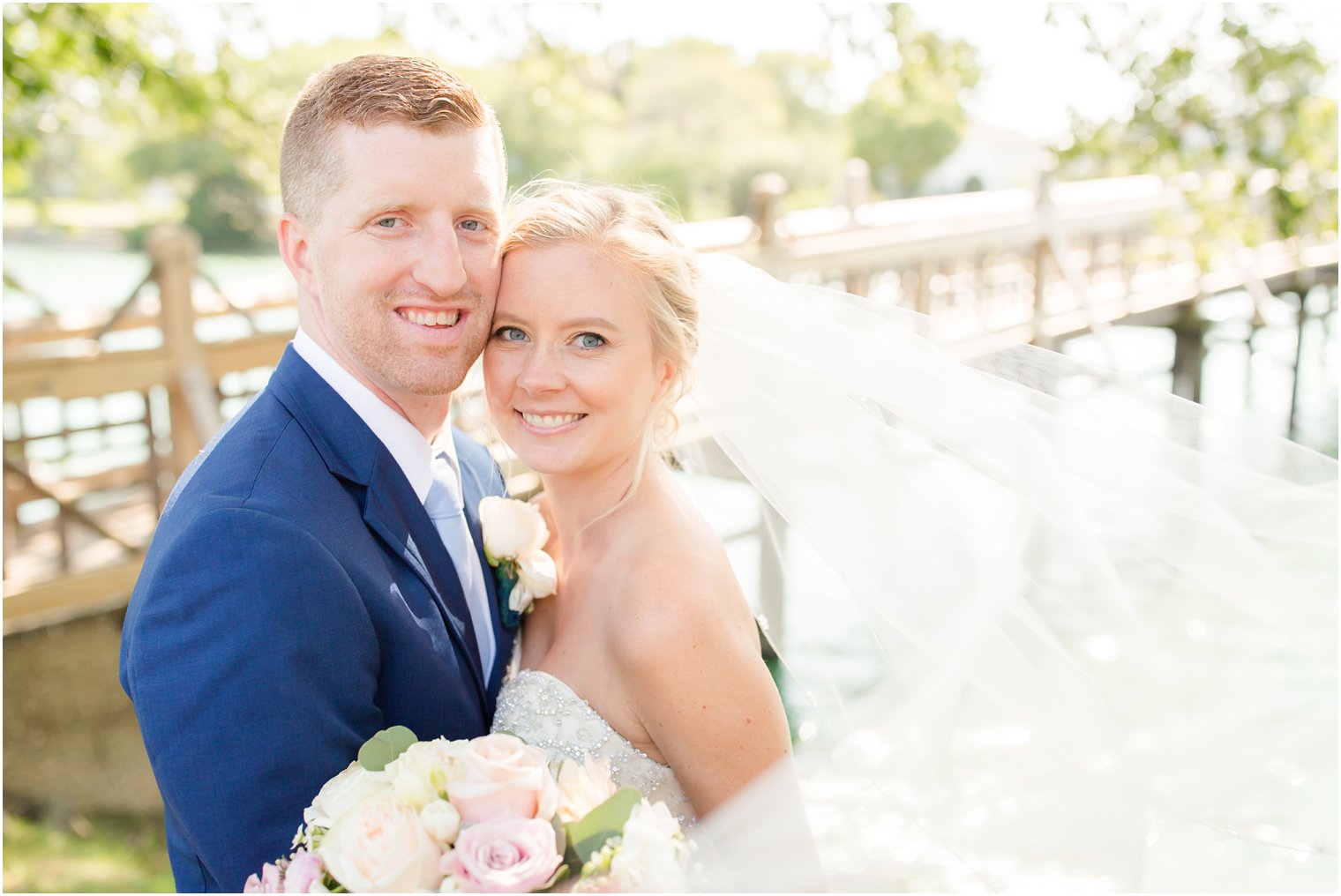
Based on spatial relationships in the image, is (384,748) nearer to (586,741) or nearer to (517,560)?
(586,741)

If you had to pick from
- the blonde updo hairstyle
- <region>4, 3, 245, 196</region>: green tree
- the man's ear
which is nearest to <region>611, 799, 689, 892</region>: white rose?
the blonde updo hairstyle

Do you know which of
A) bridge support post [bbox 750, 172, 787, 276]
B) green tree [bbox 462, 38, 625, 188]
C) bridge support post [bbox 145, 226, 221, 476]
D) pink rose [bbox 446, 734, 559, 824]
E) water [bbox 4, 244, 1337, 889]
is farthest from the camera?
green tree [bbox 462, 38, 625, 188]

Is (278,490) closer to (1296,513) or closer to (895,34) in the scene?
(1296,513)

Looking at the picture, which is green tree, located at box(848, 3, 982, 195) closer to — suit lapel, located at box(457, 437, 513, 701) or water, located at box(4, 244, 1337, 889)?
water, located at box(4, 244, 1337, 889)

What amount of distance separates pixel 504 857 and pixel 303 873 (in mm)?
325

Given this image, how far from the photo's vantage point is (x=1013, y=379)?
2.81 meters

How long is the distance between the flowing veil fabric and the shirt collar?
76cm

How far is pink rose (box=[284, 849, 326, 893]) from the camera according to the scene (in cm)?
154

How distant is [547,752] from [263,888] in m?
0.70

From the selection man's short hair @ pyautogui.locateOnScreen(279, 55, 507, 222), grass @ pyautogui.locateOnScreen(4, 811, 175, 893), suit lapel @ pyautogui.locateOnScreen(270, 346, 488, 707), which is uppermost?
man's short hair @ pyautogui.locateOnScreen(279, 55, 507, 222)

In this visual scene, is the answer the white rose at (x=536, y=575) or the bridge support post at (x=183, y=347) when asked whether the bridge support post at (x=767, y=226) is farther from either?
the white rose at (x=536, y=575)

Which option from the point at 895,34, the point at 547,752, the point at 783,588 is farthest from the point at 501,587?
the point at 895,34

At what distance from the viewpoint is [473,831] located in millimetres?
1482

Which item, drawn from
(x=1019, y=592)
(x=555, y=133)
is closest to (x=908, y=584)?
(x=1019, y=592)
